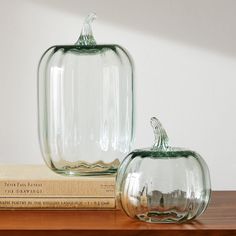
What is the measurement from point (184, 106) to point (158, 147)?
104 cm

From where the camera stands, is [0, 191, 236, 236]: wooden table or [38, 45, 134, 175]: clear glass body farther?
[38, 45, 134, 175]: clear glass body

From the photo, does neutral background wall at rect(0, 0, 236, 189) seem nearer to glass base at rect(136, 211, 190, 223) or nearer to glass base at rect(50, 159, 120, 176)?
glass base at rect(50, 159, 120, 176)

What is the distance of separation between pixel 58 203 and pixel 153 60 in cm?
100

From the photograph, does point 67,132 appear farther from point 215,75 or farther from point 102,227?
point 215,75

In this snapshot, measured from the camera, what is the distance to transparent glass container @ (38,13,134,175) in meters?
1.07

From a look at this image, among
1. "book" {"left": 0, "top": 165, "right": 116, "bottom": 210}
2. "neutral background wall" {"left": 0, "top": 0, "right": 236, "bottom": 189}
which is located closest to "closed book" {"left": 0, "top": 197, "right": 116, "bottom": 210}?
"book" {"left": 0, "top": 165, "right": 116, "bottom": 210}

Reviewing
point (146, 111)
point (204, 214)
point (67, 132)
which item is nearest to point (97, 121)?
point (67, 132)

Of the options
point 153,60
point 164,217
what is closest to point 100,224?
point 164,217

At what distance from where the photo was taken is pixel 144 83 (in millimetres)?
1994

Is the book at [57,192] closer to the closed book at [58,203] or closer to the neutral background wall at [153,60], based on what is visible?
the closed book at [58,203]

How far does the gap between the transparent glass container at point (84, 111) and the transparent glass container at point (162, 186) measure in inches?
4.4

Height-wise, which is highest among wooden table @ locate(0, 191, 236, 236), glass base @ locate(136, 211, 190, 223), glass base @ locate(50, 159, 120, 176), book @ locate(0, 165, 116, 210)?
glass base @ locate(50, 159, 120, 176)

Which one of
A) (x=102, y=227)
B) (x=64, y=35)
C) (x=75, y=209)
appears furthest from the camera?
(x=64, y=35)

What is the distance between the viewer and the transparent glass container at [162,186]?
0.94 metres
